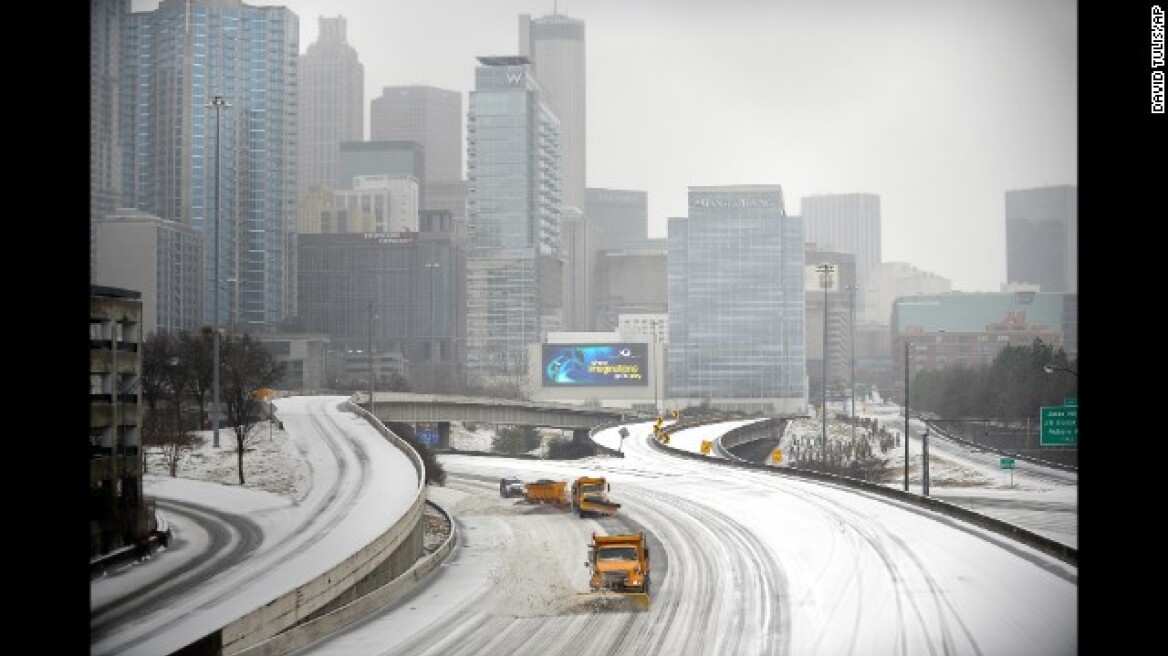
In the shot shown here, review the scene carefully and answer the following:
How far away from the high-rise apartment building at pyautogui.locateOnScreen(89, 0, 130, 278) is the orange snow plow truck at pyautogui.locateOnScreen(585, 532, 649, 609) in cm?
1139

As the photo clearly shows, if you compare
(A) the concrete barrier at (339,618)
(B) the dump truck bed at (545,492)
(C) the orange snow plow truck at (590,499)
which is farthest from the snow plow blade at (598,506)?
(A) the concrete barrier at (339,618)

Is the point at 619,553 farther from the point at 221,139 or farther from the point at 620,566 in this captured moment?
the point at 221,139

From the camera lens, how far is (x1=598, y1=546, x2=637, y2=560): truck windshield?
19969mm

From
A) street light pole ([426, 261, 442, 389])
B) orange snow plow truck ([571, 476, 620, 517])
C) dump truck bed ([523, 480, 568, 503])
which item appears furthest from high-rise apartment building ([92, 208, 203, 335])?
street light pole ([426, 261, 442, 389])

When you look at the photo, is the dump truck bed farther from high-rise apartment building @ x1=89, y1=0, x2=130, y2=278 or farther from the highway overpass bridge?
high-rise apartment building @ x1=89, y1=0, x2=130, y2=278

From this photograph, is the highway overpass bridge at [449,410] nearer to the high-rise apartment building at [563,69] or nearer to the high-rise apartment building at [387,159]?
the high-rise apartment building at [563,69]

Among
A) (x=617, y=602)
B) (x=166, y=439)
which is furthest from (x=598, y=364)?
(x=617, y=602)

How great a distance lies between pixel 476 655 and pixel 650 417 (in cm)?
4795

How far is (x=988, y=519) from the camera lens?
25.0m

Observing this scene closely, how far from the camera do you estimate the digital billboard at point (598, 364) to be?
198 ft
